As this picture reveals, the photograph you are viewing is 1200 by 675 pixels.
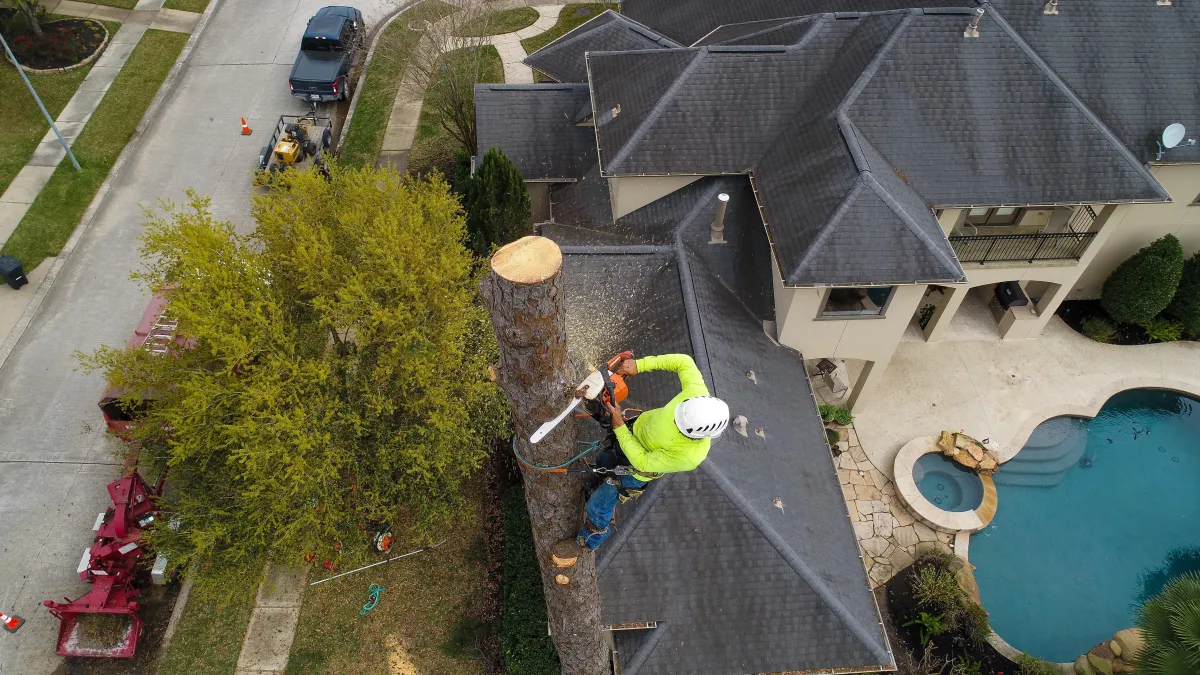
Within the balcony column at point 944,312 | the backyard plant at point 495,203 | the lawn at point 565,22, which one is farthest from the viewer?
the lawn at point 565,22

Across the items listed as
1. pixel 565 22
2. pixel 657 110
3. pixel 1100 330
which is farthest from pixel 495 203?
pixel 1100 330

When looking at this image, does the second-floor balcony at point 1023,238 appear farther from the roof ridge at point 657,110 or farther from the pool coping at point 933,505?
Answer: the roof ridge at point 657,110

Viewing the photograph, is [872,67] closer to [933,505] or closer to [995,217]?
[995,217]

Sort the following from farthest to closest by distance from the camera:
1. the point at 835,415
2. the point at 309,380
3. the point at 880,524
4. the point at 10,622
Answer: the point at 835,415 → the point at 880,524 → the point at 10,622 → the point at 309,380

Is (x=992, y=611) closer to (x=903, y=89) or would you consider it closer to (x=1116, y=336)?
(x=1116, y=336)

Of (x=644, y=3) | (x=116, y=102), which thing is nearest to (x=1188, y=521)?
(x=644, y=3)

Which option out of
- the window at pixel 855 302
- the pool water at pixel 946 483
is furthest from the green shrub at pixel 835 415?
the window at pixel 855 302
